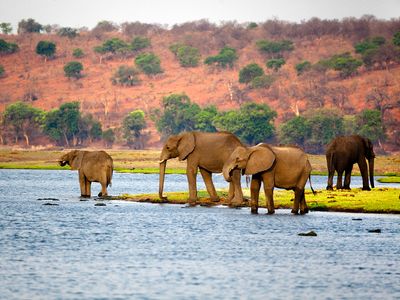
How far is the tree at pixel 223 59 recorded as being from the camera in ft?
611

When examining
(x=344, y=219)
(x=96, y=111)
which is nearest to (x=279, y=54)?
(x=96, y=111)

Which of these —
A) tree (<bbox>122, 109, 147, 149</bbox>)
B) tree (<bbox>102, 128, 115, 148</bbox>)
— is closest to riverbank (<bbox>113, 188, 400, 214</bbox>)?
tree (<bbox>102, 128, 115, 148</bbox>)

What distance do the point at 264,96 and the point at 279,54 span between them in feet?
92.2

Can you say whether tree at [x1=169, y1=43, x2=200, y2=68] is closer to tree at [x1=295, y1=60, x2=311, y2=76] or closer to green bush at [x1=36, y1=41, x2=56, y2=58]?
tree at [x1=295, y1=60, x2=311, y2=76]

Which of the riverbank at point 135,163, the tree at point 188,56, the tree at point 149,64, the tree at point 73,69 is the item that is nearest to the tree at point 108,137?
the riverbank at point 135,163

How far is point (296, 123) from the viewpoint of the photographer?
435ft

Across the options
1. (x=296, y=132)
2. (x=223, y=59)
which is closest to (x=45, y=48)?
(x=223, y=59)

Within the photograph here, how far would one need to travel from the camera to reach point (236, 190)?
132 feet

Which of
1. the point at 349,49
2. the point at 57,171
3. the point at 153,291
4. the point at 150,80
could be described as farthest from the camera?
the point at 349,49

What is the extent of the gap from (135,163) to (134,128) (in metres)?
41.2

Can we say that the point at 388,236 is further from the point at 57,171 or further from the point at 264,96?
the point at 264,96

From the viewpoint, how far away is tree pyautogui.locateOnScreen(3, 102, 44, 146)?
14612cm

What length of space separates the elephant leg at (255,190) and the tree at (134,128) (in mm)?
107116

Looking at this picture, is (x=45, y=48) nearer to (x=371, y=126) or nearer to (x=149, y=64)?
(x=149, y=64)
